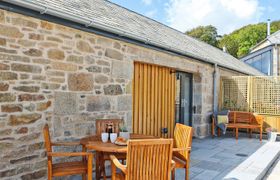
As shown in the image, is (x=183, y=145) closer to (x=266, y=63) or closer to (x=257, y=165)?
(x=257, y=165)

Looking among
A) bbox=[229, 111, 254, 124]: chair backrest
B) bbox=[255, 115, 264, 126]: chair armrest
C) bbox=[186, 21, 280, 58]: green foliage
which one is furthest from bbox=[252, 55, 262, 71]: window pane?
bbox=[255, 115, 264, 126]: chair armrest

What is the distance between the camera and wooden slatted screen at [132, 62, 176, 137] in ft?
19.5

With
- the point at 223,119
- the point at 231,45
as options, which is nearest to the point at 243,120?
the point at 223,119

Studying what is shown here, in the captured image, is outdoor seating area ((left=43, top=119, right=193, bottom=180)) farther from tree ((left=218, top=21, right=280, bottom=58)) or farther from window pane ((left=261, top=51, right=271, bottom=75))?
tree ((left=218, top=21, right=280, bottom=58))

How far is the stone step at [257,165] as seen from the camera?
457cm

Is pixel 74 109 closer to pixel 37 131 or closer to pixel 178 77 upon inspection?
pixel 37 131

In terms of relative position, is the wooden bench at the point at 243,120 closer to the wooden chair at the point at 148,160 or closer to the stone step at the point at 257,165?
the stone step at the point at 257,165

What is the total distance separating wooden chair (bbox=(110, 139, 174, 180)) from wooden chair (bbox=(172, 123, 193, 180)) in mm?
840

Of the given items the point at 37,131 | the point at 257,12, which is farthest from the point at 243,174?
the point at 257,12

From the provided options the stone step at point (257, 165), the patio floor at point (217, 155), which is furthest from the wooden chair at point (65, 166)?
the stone step at point (257, 165)

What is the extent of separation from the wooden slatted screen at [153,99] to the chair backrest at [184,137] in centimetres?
197

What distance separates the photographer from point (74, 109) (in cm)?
425

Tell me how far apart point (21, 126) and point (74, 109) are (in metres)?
0.97

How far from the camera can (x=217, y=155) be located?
6.14m
